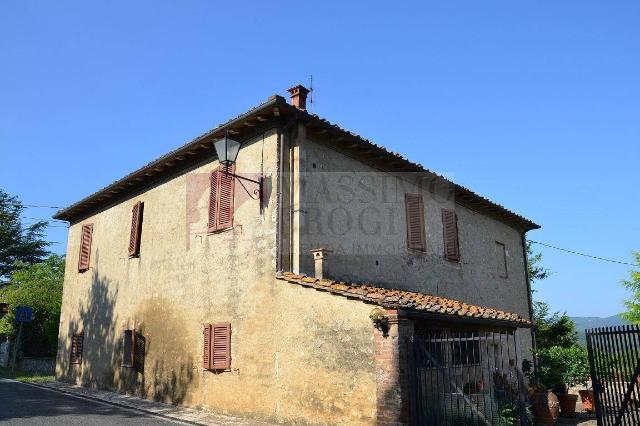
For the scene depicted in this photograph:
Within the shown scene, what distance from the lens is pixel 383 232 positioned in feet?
38.2

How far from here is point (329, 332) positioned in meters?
8.42

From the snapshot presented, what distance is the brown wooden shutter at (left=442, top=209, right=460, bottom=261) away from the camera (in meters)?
13.7

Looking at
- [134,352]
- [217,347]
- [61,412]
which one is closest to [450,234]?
[217,347]

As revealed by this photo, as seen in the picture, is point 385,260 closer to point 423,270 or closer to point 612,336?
point 423,270

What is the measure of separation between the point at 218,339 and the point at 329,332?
10.1 feet

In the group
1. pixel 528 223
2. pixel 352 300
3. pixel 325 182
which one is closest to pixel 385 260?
pixel 325 182

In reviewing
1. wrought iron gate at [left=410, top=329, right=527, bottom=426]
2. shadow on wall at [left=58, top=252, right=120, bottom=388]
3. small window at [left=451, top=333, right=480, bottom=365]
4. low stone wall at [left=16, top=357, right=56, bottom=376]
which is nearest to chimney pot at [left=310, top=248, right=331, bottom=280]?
wrought iron gate at [left=410, top=329, right=527, bottom=426]

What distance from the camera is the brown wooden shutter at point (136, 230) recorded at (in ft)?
44.3

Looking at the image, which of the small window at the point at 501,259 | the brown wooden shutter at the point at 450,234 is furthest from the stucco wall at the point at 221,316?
the small window at the point at 501,259

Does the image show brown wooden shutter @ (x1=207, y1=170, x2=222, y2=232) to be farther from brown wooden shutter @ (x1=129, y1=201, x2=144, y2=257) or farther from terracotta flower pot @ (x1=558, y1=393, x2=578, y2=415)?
terracotta flower pot @ (x1=558, y1=393, x2=578, y2=415)

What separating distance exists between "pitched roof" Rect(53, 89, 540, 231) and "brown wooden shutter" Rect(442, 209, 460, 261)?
72 centimetres

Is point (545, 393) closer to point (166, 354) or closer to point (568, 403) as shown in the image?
point (568, 403)

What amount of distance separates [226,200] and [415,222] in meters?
4.96

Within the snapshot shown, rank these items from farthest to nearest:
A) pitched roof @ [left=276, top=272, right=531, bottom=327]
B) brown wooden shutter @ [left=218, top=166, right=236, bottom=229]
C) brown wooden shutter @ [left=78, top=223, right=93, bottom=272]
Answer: brown wooden shutter @ [left=78, top=223, right=93, bottom=272]
brown wooden shutter @ [left=218, top=166, right=236, bottom=229]
pitched roof @ [left=276, top=272, right=531, bottom=327]
